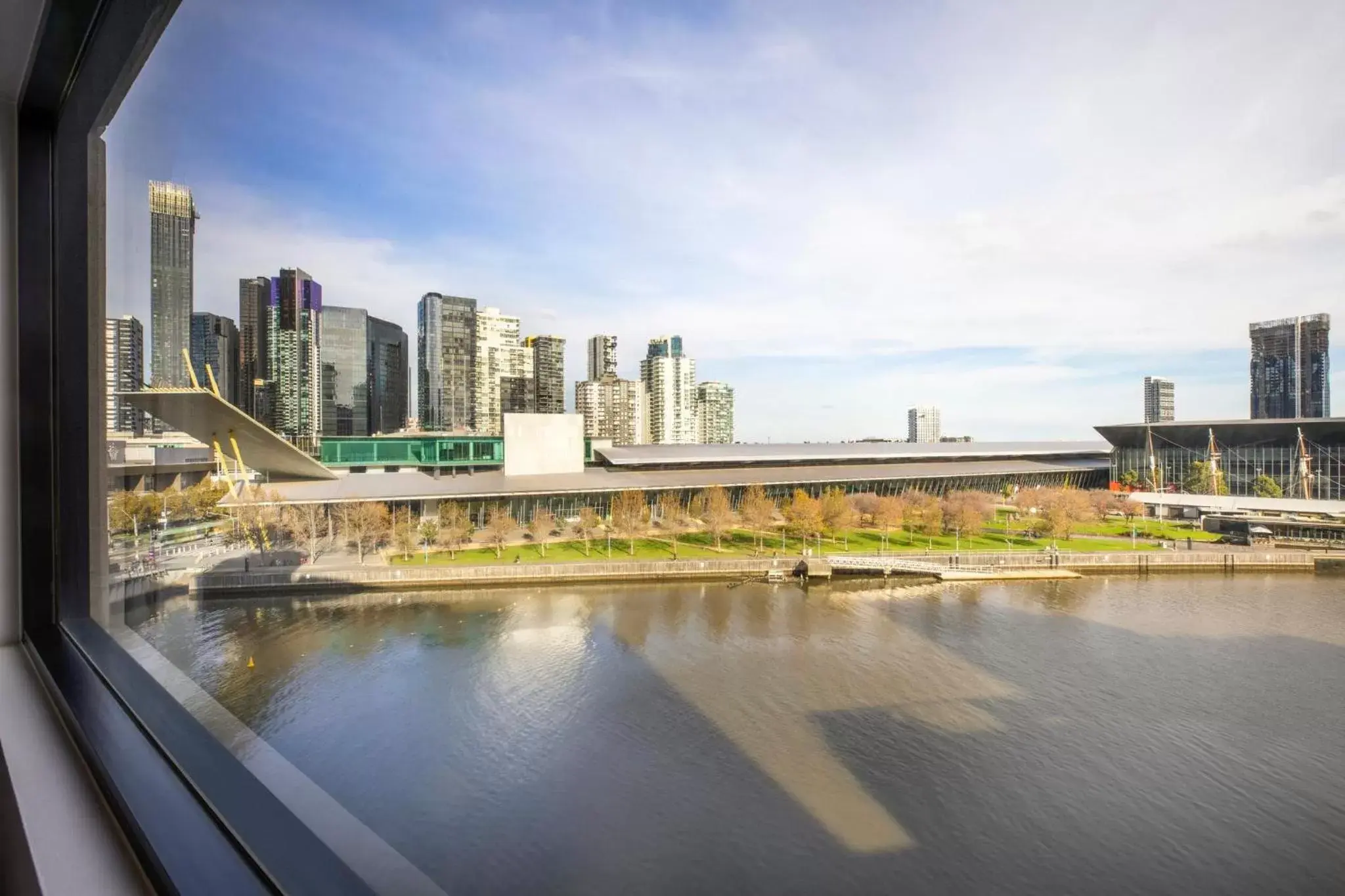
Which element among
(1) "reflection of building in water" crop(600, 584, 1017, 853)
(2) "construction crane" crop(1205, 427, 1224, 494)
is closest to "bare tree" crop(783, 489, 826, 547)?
(1) "reflection of building in water" crop(600, 584, 1017, 853)

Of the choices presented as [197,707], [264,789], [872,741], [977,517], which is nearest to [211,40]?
[197,707]

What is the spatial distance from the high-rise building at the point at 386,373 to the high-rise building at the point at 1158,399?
2372 millimetres

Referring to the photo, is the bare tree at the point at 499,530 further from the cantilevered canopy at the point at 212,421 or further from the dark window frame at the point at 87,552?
the dark window frame at the point at 87,552

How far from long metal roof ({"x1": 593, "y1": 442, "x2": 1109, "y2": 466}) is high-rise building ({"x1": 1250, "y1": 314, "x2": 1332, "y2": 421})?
10989 mm

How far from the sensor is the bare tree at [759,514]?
971 cm

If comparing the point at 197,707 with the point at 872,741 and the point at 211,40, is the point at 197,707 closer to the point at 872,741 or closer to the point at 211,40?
the point at 211,40

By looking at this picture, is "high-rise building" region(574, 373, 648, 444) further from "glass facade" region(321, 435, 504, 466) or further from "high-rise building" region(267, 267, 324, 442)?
"high-rise building" region(267, 267, 324, 442)

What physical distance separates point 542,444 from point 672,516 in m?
3.06

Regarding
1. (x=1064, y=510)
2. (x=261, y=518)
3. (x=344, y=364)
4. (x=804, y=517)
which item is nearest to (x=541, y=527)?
(x=804, y=517)

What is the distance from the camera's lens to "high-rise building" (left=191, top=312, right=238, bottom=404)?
4.03 ft

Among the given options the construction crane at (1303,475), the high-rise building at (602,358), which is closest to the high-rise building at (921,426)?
the construction crane at (1303,475)

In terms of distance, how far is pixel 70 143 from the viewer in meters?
0.88

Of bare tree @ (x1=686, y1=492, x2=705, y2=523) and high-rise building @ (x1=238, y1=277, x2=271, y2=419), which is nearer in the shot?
high-rise building @ (x1=238, y1=277, x2=271, y2=419)

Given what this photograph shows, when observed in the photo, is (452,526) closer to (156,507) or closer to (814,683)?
(814,683)
